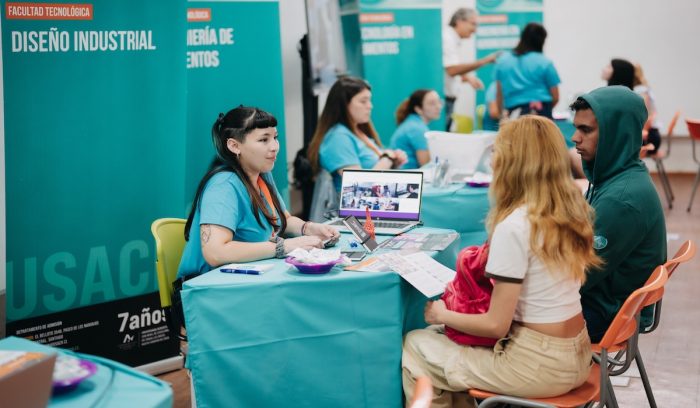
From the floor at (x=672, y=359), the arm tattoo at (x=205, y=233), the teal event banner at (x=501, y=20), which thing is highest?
the teal event banner at (x=501, y=20)

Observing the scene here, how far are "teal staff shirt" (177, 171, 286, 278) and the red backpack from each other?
33.3 inches

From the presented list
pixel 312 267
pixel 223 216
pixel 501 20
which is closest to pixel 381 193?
pixel 223 216

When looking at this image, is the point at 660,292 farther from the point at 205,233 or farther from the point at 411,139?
the point at 411,139

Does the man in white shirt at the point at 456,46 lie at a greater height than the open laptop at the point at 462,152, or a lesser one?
greater

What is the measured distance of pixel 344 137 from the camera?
4770mm

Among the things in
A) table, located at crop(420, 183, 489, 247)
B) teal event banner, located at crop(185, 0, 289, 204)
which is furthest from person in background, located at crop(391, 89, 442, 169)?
teal event banner, located at crop(185, 0, 289, 204)

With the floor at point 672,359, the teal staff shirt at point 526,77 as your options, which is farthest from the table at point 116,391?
the teal staff shirt at point 526,77

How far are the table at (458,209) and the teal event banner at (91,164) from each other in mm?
1407

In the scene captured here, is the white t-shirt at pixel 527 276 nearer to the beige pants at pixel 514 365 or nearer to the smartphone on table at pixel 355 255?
the beige pants at pixel 514 365

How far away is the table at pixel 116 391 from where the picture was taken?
1.67 m

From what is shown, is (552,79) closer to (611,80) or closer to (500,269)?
(611,80)

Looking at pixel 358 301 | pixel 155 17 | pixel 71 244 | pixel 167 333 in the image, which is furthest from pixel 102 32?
pixel 358 301

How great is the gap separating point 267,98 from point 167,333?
1.54 metres

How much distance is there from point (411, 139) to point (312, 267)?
2.98m
